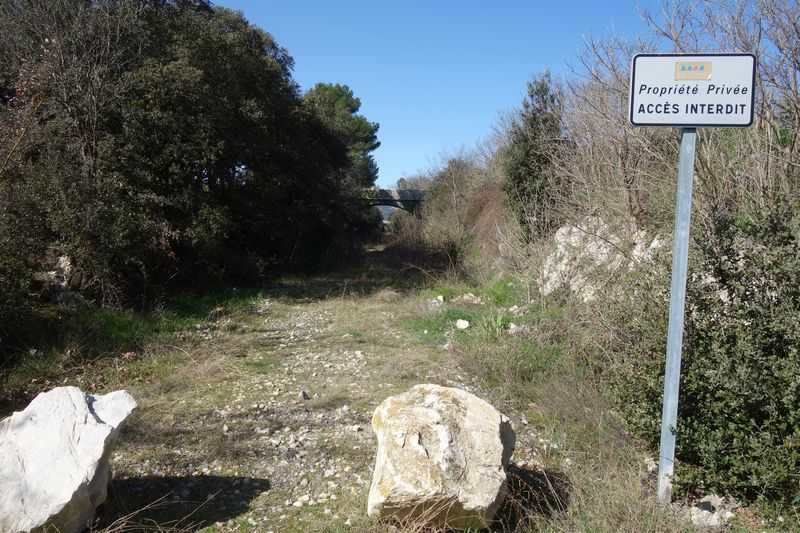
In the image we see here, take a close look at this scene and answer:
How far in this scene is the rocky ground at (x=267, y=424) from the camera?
3.57 metres

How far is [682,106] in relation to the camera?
3055mm

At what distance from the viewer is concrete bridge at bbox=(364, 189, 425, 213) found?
3166 centimetres

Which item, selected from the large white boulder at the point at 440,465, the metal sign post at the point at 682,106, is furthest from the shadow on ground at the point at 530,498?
the metal sign post at the point at 682,106

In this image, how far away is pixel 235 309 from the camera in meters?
10.6

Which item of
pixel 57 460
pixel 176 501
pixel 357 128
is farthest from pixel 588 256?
pixel 357 128

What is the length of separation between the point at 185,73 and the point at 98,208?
3.84 meters

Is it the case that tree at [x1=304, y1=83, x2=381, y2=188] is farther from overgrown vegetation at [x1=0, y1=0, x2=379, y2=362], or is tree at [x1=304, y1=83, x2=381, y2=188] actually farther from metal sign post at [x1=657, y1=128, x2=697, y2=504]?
metal sign post at [x1=657, y1=128, x2=697, y2=504]

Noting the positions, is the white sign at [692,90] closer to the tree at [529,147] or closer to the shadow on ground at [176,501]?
the shadow on ground at [176,501]

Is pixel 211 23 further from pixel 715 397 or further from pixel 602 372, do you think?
pixel 715 397

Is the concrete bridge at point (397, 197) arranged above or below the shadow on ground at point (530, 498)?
above

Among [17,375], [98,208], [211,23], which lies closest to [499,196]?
[211,23]

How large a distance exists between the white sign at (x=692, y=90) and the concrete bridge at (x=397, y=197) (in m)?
28.1

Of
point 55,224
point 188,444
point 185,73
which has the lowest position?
point 188,444

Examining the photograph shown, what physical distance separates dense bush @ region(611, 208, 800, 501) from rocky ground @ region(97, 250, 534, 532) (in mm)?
1326
